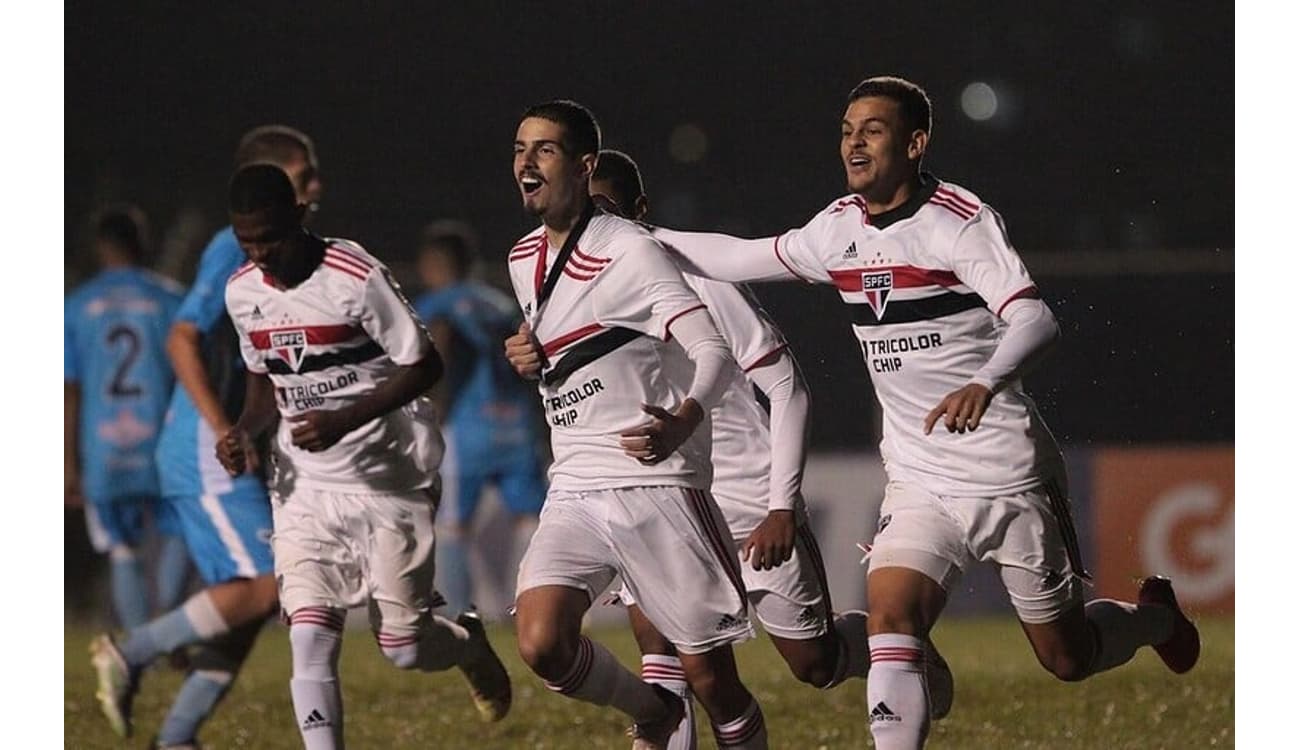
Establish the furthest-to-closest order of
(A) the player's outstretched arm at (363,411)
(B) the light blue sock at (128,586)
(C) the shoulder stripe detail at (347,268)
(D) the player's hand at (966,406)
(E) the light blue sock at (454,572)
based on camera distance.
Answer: (B) the light blue sock at (128,586), (E) the light blue sock at (454,572), (C) the shoulder stripe detail at (347,268), (A) the player's outstretched arm at (363,411), (D) the player's hand at (966,406)

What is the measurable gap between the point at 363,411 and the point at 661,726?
1111mm

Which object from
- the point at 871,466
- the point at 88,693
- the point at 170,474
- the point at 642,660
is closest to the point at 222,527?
the point at 170,474

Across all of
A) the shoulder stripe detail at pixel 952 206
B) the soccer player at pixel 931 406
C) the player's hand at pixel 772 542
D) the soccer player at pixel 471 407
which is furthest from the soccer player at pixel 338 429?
the shoulder stripe detail at pixel 952 206

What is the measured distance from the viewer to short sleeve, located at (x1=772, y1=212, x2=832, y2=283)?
513cm

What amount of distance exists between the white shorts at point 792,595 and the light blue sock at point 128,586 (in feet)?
7.17

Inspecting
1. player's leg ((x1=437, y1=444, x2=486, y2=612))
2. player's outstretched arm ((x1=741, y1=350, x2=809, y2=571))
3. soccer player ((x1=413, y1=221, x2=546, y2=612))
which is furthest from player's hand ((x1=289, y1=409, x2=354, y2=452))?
player's outstretched arm ((x1=741, y1=350, x2=809, y2=571))

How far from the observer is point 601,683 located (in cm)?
488

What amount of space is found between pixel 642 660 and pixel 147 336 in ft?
7.07

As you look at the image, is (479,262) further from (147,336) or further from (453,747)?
(453,747)

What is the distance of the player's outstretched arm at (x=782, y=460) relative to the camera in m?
4.64

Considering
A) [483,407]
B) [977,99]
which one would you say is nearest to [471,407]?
[483,407]

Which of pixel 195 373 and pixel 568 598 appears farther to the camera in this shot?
pixel 195 373

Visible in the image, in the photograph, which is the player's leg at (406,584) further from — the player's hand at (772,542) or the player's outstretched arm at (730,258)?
the player's hand at (772,542)

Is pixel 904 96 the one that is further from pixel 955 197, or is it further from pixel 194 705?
pixel 194 705
